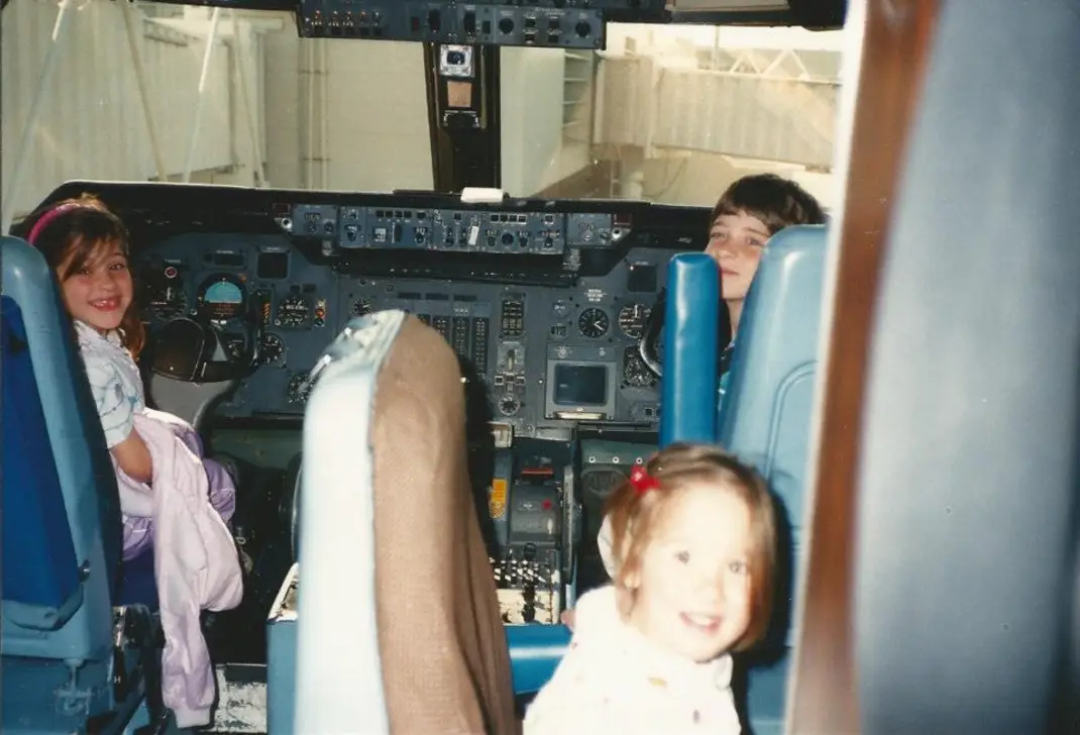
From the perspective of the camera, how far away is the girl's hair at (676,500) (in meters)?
1.06

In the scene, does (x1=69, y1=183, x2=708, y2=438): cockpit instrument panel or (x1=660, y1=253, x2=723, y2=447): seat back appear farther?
(x1=69, y1=183, x2=708, y2=438): cockpit instrument panel

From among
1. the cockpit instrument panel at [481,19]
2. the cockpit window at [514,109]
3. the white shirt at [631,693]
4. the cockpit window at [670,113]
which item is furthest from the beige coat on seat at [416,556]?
the cockpit window at [670,113]

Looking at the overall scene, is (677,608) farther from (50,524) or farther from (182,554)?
(182,554)

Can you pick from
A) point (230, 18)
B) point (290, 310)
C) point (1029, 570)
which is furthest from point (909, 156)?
point (230, 18)

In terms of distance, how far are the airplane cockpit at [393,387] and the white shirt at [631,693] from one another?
91mm

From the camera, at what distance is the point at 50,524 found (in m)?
1.54

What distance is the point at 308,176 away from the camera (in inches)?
389

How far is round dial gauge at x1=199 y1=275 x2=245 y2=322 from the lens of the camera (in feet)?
10.8

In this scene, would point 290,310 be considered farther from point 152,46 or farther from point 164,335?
point 152,46

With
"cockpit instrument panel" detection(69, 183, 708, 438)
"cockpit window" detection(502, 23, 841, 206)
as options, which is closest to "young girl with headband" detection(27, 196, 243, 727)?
"cockpit instrument panel" detection(69, 183, 708, 438)

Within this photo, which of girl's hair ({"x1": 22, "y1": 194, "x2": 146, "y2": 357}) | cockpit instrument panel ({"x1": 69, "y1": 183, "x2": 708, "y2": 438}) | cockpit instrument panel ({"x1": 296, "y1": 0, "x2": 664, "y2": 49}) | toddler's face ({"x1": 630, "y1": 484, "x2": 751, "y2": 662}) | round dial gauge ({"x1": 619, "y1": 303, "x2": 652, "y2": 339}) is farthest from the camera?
round dial gauge ({"x1": 619, "y1": 303, "x2": 652, "y2": 339})

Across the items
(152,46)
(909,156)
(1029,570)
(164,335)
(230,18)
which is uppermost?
(230,18)

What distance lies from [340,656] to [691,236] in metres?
2.65

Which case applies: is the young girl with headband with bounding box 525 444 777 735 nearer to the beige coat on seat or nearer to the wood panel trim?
the beige coat on seat
